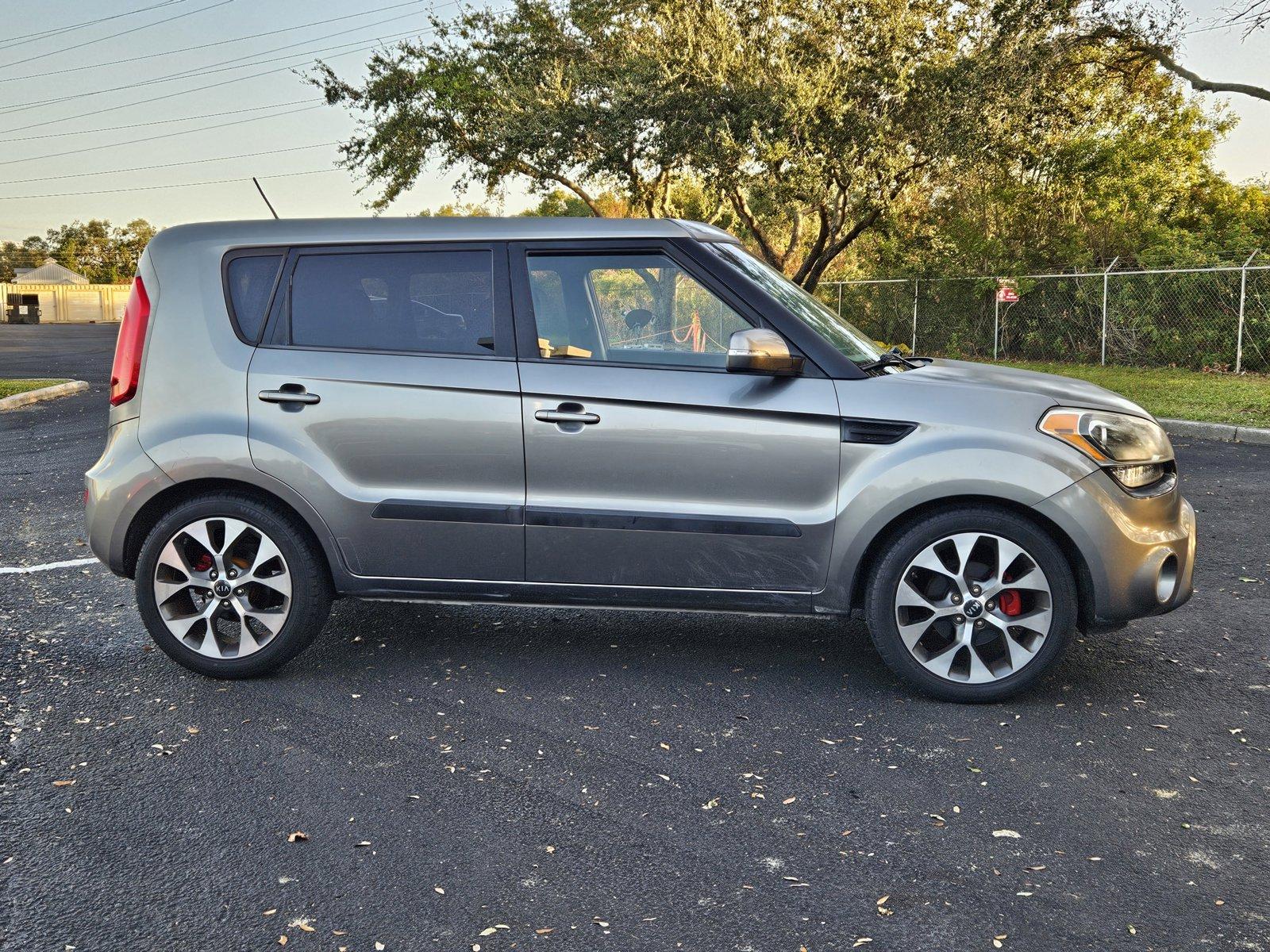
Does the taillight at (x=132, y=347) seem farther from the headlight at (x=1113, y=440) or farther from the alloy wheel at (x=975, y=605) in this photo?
the headlight at (x=1113, y=440)

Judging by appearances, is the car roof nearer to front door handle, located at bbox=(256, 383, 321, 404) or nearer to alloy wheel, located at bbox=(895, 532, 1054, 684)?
front door handle, located at bbox=(256, 383, 321, 404)

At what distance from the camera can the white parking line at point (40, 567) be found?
6273 millimetres

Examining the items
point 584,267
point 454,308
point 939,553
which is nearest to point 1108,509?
point 939,553

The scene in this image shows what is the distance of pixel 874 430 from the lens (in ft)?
13.8

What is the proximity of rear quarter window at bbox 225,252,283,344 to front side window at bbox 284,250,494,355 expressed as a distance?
0.33 feet

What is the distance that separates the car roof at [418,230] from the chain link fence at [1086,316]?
57.8ft

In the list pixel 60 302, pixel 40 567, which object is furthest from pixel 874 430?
pixel 60 302

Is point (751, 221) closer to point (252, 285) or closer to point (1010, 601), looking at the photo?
point (252, 285)

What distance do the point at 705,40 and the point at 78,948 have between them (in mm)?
21442

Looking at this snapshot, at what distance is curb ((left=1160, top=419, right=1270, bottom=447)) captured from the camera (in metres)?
12.0

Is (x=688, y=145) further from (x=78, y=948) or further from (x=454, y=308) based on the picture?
(x=78, y=948)

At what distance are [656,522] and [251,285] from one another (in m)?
1.98

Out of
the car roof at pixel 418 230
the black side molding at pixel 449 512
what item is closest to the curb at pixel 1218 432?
the car roof at pixel 418 230

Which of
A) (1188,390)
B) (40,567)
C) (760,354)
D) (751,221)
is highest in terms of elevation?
(751,221)
